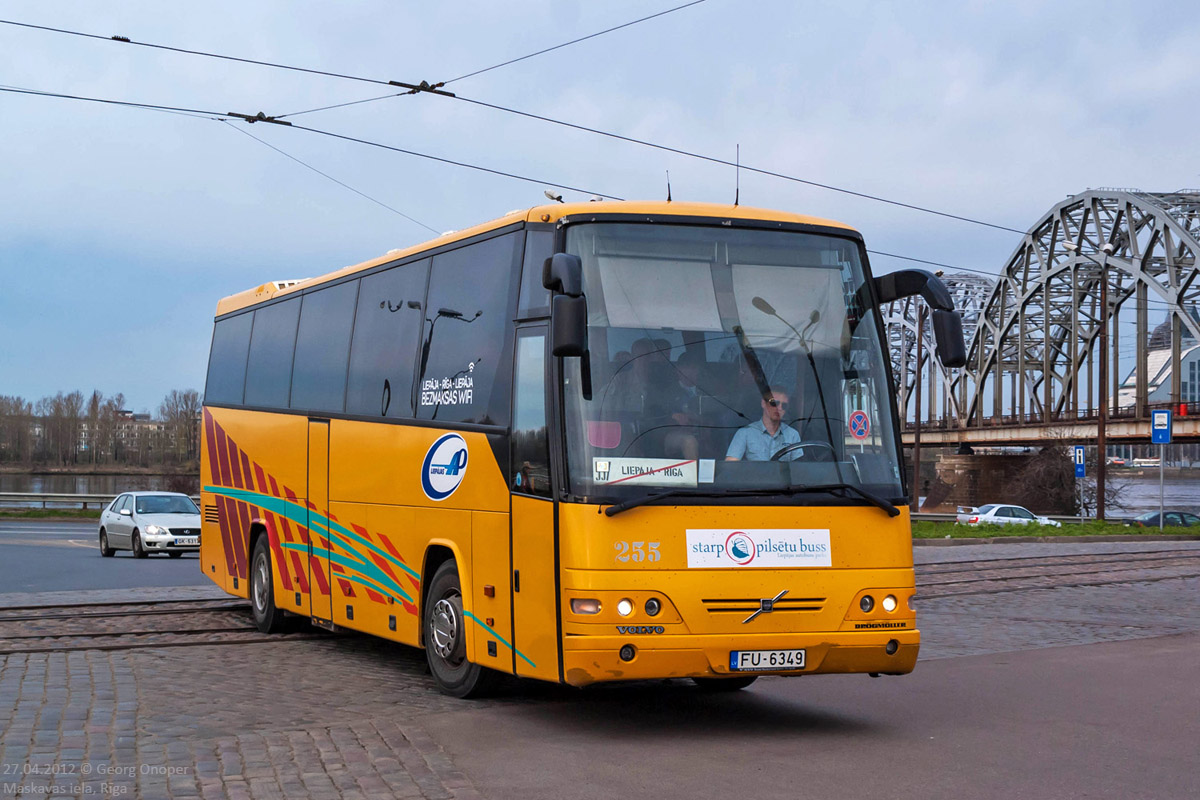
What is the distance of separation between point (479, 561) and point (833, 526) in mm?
2323

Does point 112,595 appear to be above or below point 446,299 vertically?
below

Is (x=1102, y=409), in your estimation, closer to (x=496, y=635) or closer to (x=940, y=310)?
(x=940, y=310)

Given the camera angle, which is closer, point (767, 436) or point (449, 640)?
point (767, 436)

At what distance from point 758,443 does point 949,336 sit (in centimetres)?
138

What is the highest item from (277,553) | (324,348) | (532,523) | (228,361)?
(228,361)

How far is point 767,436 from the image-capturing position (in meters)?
7.94

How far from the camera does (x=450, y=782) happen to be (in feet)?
20.9

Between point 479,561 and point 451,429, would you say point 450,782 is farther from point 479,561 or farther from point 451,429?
point 451,429

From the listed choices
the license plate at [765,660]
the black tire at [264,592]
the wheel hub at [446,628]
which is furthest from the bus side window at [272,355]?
the license plate at [765,660]

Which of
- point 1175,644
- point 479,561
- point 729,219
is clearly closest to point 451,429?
point 479,561

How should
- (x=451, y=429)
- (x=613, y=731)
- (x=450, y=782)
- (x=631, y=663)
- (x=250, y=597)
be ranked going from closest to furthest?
(x=450, y=782) < (x=631, y=663) < (x=613, y=731) < (x=451, y=429) < (x=250, y=597)

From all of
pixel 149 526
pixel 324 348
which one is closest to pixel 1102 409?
pixel 149 526

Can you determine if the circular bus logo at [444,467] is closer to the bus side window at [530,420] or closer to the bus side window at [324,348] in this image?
the bus side window at [530,420]

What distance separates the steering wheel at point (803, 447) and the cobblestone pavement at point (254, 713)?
2.50m
